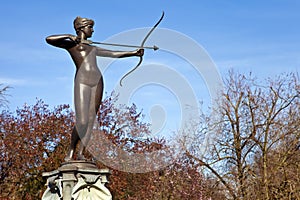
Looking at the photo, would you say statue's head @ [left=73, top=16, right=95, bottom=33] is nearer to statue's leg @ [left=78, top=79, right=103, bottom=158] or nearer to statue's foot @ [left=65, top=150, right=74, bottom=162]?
statue's leg @ [left=78, top=79, right=103, bottom=158]

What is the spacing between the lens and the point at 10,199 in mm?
21688

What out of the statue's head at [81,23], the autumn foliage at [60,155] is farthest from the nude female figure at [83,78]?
the autumn foliage at [60,155]

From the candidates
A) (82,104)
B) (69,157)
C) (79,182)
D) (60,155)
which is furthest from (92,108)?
(60,155)

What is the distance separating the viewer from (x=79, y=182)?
7.30m

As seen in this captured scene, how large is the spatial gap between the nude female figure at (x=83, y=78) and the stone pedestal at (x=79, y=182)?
283 millimetres

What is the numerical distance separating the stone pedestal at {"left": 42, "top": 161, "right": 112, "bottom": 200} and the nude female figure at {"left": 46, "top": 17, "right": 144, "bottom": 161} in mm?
283

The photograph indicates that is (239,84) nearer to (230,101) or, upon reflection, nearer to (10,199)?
(230,101)

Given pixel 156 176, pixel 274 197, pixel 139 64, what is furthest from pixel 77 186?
pixel 156 176

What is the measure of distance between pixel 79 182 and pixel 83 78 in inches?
53.4

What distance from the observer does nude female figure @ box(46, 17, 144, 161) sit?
7.57m

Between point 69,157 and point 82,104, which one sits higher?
point 82,104

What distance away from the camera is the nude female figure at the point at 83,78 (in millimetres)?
7570

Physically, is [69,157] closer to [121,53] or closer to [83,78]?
[83,78]

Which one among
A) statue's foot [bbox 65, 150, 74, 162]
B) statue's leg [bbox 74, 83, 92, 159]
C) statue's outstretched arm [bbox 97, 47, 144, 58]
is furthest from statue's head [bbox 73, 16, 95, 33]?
statue's foot [bbox 65, 150, 74, 162]
